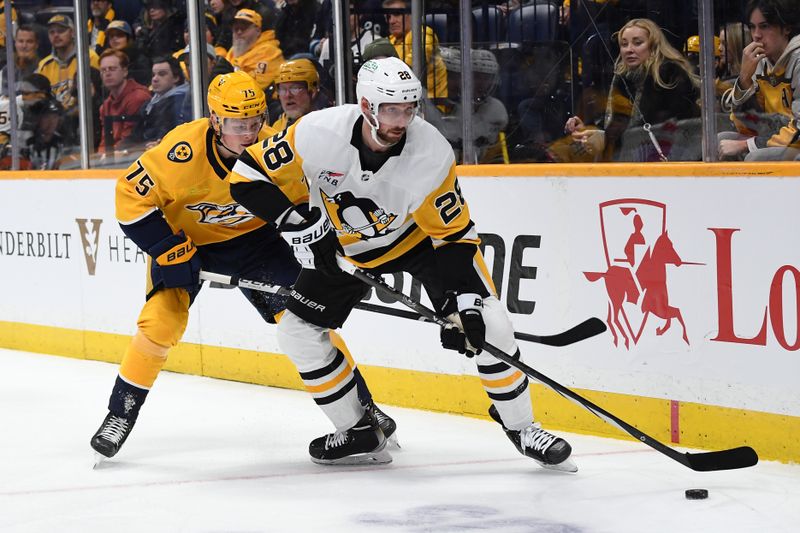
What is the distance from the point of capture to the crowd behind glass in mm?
3588

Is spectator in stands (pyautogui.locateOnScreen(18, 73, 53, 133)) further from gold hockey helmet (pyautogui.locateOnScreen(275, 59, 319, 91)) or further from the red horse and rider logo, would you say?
the red horse and rider logo

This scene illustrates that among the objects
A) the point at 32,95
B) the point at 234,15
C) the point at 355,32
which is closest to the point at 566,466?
the point at 355,32

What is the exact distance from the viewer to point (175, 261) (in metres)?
3.68

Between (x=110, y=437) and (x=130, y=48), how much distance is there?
2541 mm

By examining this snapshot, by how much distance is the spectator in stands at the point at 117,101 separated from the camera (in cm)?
571

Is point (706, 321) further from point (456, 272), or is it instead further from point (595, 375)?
point (456, 272)

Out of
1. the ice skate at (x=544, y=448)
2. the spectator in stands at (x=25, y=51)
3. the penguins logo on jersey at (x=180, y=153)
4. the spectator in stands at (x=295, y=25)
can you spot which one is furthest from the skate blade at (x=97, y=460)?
the spectator in stands at (x=25, y=51)

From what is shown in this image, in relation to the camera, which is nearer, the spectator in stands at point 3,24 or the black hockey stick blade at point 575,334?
the black hockey stick blade at point 575,334

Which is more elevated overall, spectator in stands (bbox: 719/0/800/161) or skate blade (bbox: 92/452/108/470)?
spectator in stands (bbox: 719/0/800/161)

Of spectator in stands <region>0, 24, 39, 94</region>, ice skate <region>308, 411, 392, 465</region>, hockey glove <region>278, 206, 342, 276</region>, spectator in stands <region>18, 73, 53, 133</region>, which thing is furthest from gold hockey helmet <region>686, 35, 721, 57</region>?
spectator in stands <region>0, 24, 39, 94</region>

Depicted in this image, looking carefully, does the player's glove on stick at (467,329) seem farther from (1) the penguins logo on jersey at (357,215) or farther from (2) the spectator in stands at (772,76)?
(2) the spectator in stands at (772,76)

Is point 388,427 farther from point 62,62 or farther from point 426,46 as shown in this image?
point 62,62

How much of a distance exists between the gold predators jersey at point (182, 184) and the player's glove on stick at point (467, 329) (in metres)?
0.89

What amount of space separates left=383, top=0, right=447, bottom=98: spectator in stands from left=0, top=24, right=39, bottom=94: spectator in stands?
2.45 meters
